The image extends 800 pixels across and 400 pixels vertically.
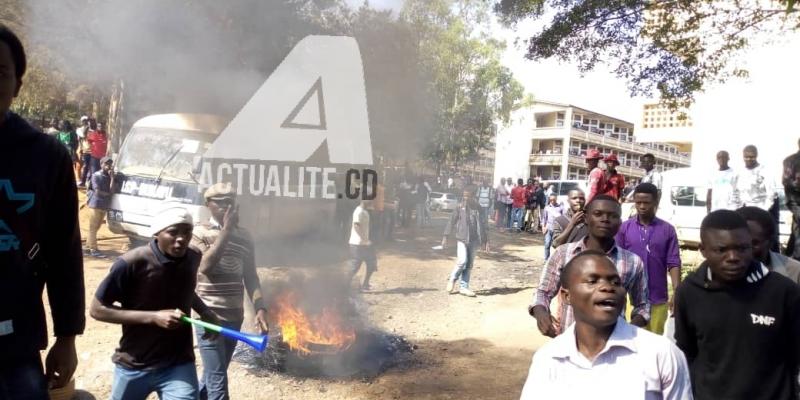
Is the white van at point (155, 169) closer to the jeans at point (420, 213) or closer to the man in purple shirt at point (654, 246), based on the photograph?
the man in purple shirt at point (654, 246)

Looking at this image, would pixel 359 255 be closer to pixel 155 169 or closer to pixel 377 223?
pixel 155 169

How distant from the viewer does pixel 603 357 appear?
158 cm

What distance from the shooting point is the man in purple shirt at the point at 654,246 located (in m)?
3.74

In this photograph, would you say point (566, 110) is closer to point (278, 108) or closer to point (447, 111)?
point (447, 111)

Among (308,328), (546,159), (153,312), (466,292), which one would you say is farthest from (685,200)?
Answer: (546,159)

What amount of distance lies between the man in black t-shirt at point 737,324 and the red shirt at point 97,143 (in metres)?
12.1

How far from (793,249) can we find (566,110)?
42.0m

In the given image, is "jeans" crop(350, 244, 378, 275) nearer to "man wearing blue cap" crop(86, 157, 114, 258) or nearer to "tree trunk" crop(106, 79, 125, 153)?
"man wearing blue cap" crop(86, 157, 114, 258)

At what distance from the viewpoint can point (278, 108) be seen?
10867 mm

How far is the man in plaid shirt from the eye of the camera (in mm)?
2766

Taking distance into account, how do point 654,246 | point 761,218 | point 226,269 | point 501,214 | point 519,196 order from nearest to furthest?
point 761,218, point 226,269, point 654,246, point 519,196, point 501,214

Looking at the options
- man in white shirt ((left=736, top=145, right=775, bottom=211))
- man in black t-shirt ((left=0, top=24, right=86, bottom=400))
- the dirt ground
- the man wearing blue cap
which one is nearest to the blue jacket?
man in black t-shirt ((left=0, top=24, right=86, bottom=400))

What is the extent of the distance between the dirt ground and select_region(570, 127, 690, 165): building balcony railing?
35.9 metres

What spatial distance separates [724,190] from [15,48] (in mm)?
6723
